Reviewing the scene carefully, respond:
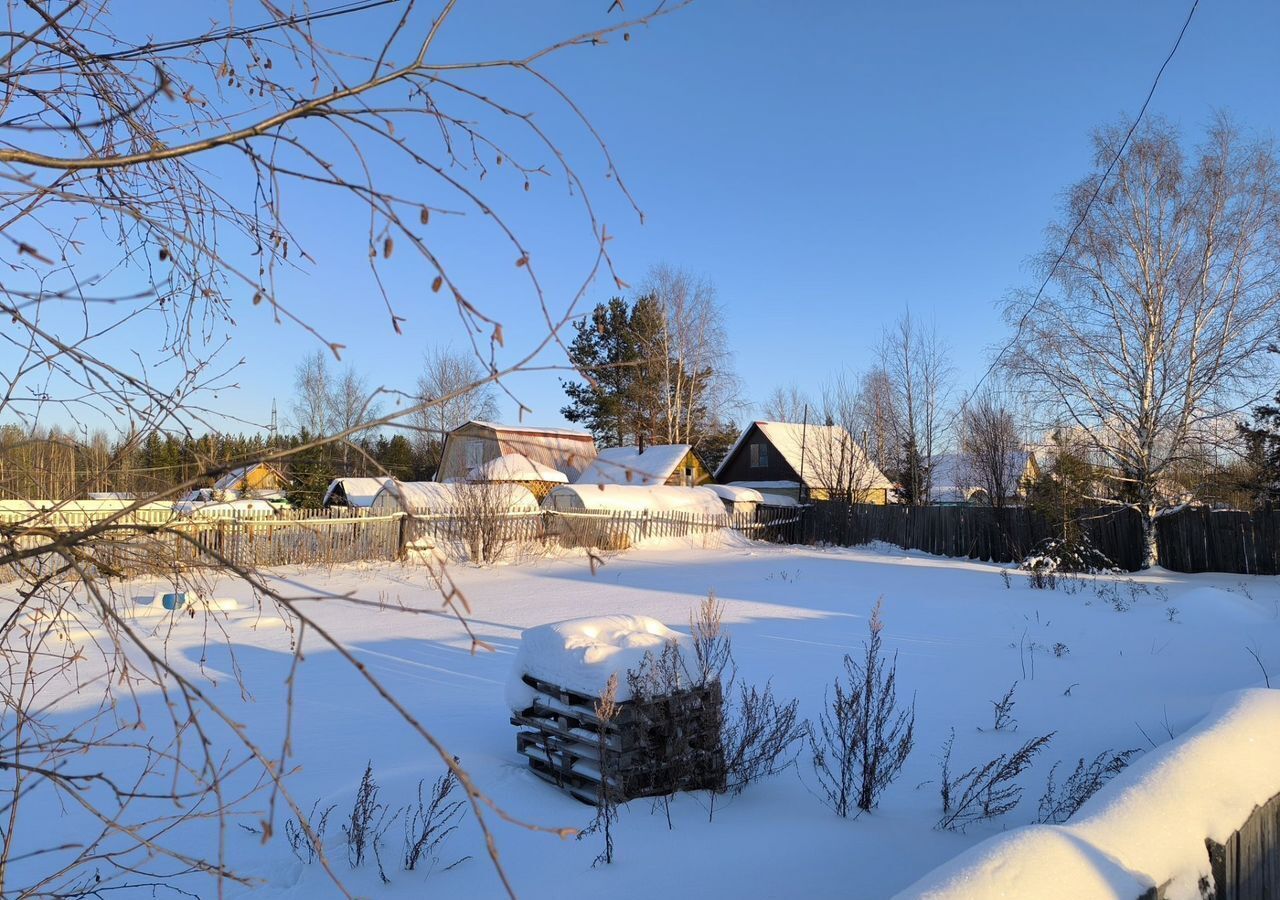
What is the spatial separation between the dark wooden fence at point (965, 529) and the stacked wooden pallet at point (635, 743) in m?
15.8

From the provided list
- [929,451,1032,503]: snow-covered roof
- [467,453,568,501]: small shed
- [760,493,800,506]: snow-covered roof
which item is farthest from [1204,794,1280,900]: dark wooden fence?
[929,451,1032,503]: snow-covered roof

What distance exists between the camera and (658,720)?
15.1 ft

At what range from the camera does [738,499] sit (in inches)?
1101

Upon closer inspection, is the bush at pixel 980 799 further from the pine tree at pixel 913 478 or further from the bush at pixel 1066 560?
the pine tree at pixel 913 478

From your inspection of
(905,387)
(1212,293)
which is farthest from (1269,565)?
(905,387)

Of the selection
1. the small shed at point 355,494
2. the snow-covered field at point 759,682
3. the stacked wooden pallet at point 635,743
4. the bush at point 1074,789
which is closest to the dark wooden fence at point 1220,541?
the snow-covered field at point 759,682

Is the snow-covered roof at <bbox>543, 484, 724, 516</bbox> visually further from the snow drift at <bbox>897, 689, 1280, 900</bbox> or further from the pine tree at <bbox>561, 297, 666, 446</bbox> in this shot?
the snow drift at <bbox>897, 689, 1280, 900</bbox>

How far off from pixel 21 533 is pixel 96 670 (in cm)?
834

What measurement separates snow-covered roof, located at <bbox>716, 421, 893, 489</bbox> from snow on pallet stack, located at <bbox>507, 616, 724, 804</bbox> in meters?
26.1

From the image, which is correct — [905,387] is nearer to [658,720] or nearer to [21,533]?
[658,720]

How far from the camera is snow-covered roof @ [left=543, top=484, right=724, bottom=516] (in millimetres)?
23234

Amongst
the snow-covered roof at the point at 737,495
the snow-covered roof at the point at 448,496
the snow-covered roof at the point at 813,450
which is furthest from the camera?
the snow-covered roof at the point at 813,450

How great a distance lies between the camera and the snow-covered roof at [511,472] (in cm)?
1990

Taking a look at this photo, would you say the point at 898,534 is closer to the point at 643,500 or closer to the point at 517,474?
the point at 643,500
